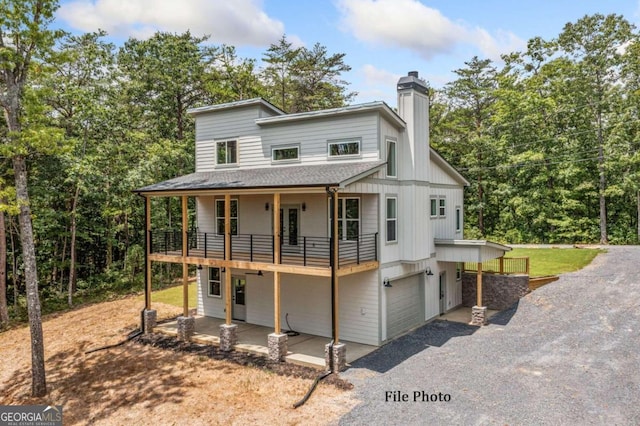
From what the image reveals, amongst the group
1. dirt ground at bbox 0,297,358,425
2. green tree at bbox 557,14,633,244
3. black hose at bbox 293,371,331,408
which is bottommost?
dirt ground at bbox 0,297,358,425

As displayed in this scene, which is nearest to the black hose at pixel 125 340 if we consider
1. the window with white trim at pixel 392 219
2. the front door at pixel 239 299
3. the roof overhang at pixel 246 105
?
the front door at pixel 239 299

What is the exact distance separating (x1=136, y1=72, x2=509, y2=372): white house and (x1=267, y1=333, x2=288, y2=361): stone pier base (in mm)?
38

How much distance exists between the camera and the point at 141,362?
13.3 metres

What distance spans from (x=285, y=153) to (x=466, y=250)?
307 inches

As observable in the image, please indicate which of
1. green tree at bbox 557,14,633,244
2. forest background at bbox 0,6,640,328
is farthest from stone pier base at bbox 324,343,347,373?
green tree at bbox 557,14,633,244

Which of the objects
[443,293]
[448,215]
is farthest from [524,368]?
[448,215]

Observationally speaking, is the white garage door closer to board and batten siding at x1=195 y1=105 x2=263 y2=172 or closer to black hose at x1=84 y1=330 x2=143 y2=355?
board and batten siding at x1=195 y1=105 x2=263 y2=172

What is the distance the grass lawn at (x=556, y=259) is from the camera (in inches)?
814

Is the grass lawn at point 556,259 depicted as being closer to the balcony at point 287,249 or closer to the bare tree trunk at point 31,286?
the balcony at point 287,249

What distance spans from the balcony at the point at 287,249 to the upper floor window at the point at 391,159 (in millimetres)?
2421

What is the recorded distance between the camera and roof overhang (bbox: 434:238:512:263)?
15.9 metres

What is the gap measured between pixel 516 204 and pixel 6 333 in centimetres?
3133

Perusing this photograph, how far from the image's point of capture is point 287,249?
15.7 meters

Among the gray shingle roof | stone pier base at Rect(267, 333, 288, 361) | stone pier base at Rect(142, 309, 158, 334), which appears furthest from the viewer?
stone pier base at Rect(142, 309, 158, 334)
